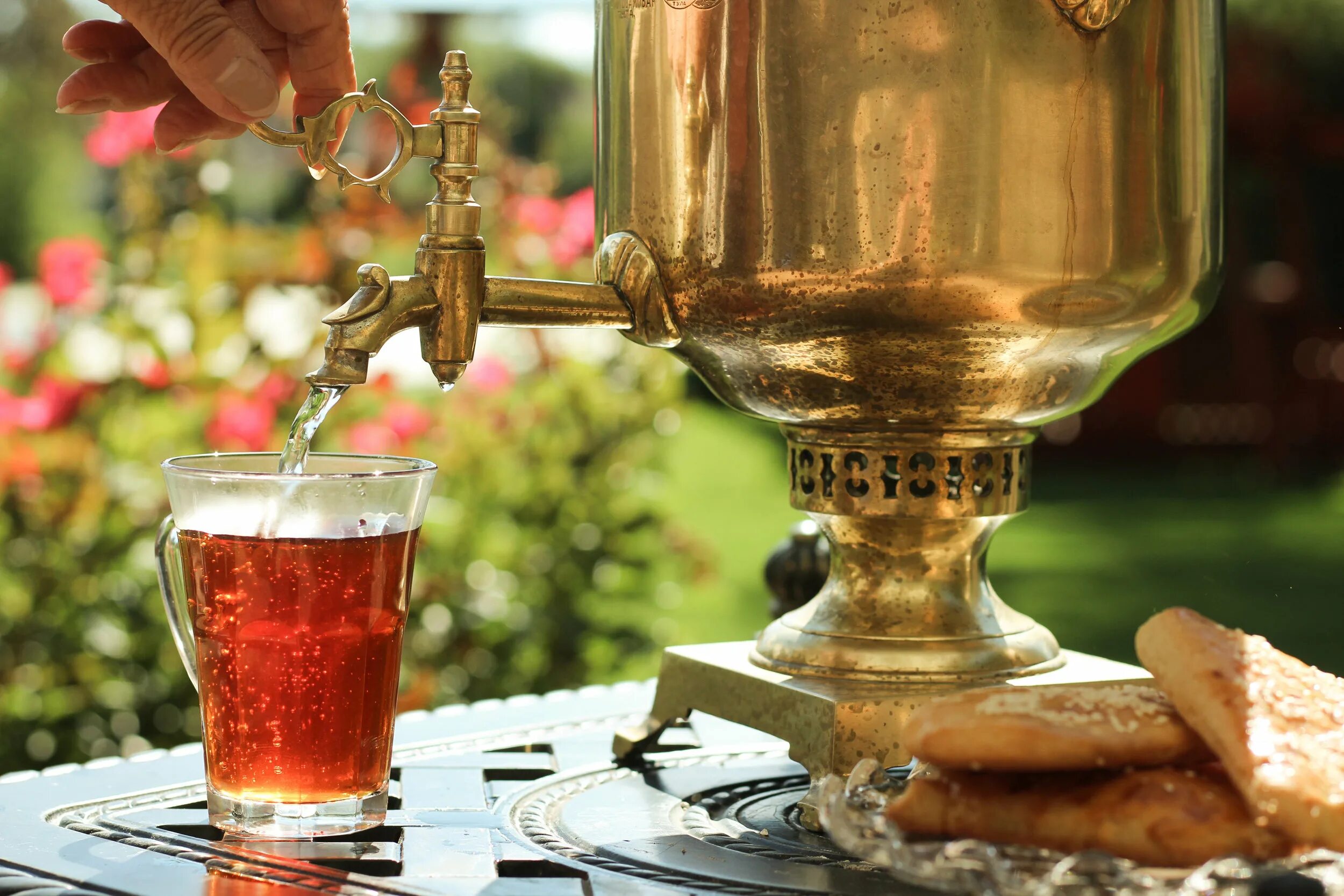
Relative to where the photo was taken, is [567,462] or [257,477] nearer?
[257,477]

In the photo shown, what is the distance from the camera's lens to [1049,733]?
0.86 metres

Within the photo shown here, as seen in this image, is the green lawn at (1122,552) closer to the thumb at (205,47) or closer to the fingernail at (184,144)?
the fingernail at (184,144)

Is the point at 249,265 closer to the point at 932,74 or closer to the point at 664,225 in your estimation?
the point at 664,225

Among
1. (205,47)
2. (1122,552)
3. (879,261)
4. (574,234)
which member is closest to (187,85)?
(205,47)

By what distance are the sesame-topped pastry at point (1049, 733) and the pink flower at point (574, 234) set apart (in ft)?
7.02

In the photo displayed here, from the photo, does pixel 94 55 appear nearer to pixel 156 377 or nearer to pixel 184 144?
pixel 184 144

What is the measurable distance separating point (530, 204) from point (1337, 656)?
6.78 feet

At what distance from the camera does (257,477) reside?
100cm

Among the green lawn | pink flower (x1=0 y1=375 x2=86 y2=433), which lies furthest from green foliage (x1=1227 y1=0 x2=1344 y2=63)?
pink flower (x1=0 y1=375 x2=86 y2=433)

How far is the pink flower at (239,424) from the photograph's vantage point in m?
2.46

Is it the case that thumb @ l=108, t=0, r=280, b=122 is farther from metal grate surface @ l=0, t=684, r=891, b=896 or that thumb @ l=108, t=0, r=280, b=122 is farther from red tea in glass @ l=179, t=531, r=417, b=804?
metal grate surface @ l=0, t=684, r=891, b=896

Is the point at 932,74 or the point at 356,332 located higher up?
the point at 932,74

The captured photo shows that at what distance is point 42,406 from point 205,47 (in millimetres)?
1426

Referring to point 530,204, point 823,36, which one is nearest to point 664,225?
point 823,36
